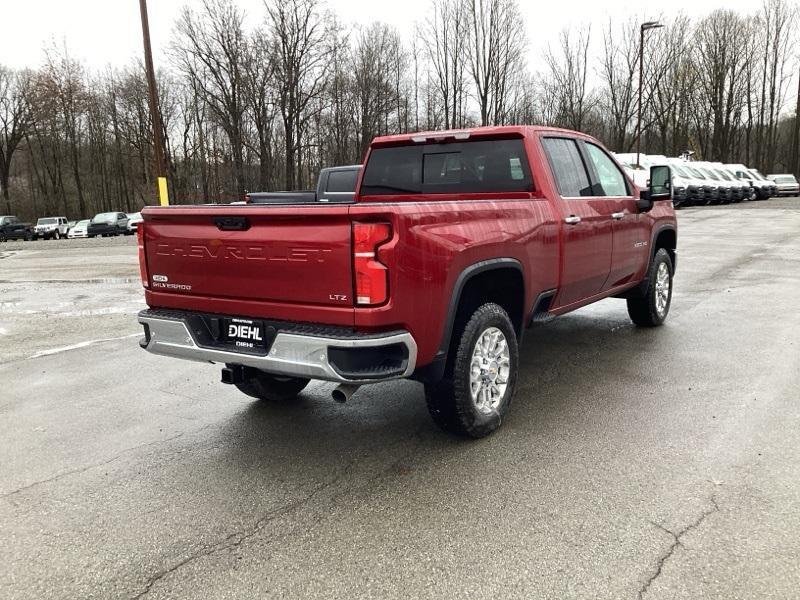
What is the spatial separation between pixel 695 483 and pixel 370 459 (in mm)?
1770

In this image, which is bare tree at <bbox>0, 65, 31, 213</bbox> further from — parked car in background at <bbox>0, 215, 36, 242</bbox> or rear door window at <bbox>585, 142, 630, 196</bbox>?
rear door window at <bbox>585, 142, 630, 196</bbox>

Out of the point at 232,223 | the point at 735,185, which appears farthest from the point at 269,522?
the point at 735,185

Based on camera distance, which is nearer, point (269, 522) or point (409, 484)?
point (269, 522)

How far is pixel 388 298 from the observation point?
10.4 feet

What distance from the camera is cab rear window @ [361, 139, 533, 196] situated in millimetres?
4762

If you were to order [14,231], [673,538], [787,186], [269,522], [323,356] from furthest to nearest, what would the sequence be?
[787,186] < [14,231] < [323,356] < [269,522] < [673,538]

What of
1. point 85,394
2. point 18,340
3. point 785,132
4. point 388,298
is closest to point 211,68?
point 18,340

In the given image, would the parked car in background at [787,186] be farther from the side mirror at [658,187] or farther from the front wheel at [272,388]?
the front wheel at [272,388]

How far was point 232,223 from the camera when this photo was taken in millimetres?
3516

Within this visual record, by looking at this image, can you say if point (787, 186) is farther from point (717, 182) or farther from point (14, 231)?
point (14, 231)

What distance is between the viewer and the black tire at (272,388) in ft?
15.5

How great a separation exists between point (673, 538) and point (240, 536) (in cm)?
195

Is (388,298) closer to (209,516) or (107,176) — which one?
(209,516)

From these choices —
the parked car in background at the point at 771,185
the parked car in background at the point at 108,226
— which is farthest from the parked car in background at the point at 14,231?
the parked car in background at the point at 771,185
